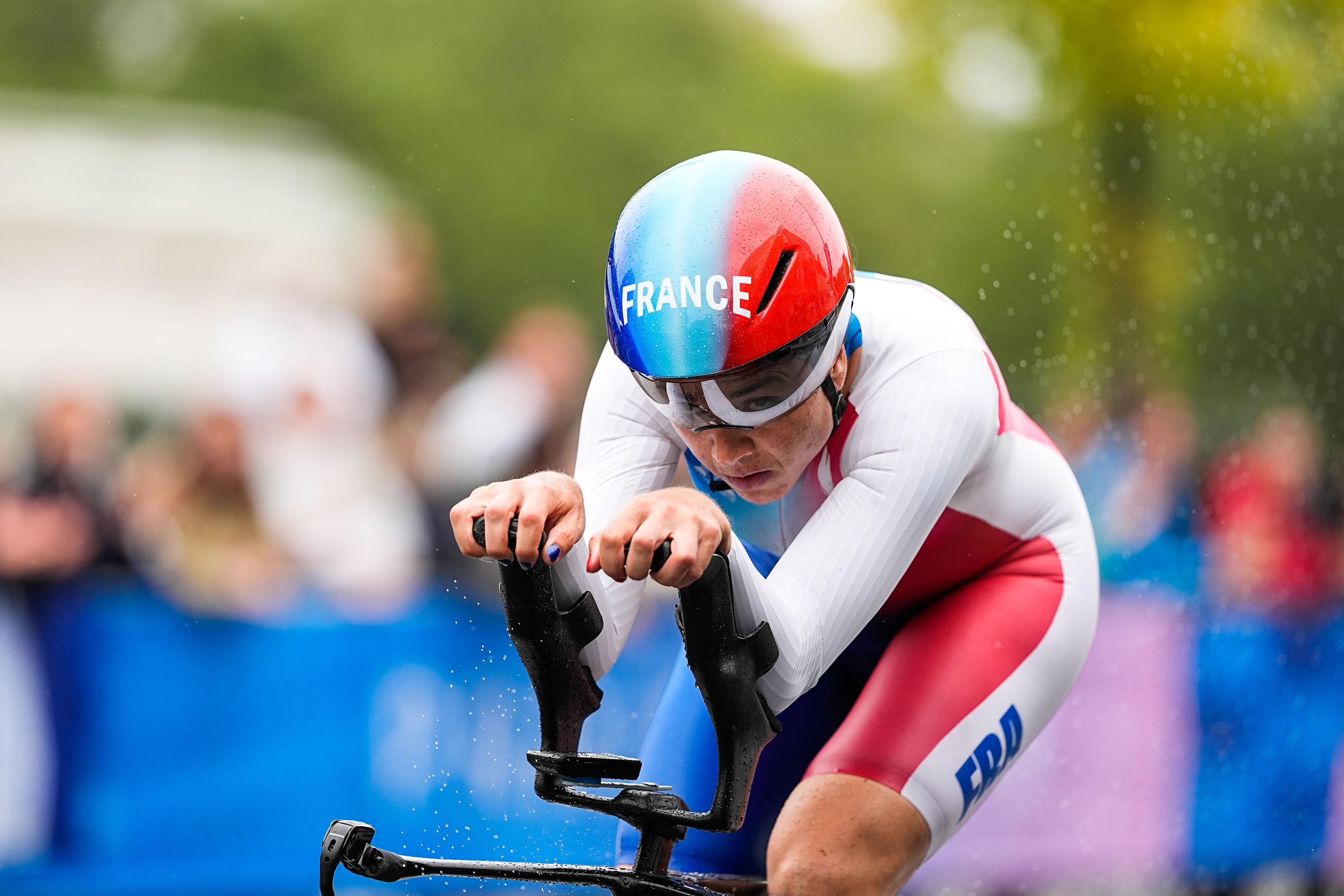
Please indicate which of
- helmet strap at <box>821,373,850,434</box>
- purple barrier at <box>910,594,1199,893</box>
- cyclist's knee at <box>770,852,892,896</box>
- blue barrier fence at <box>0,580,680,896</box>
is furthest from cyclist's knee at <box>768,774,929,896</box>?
purple barrier at <box>910,594,1199,893</box>

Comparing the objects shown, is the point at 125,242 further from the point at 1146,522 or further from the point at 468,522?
the point at 468,522

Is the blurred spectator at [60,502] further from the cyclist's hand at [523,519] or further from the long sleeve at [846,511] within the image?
the cyclist's hand at [523,519]

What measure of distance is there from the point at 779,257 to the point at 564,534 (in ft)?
2.04

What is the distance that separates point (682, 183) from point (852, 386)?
55 centimetres

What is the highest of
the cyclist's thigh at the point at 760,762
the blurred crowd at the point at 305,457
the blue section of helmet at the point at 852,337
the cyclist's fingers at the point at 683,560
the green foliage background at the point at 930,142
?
the green foliage background at the point at 930,142

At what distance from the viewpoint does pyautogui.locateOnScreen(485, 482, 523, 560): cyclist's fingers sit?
222cm

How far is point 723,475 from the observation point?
2.66 metres

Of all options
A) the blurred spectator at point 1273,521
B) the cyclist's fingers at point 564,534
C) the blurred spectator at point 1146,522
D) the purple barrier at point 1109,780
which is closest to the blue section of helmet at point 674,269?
the cyclist's fingers at point 564,534

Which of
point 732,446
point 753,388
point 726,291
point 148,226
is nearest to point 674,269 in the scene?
point 726,291

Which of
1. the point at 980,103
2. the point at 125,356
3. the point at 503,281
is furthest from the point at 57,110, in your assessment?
the point at 980,103

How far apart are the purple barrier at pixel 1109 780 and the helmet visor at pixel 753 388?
16.9 feet

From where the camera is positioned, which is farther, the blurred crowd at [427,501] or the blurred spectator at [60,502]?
the blurred crowd at [427,501]

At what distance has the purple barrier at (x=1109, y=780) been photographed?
23.9ft

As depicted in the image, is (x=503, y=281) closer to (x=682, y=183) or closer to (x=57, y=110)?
(x=57, y=110)
